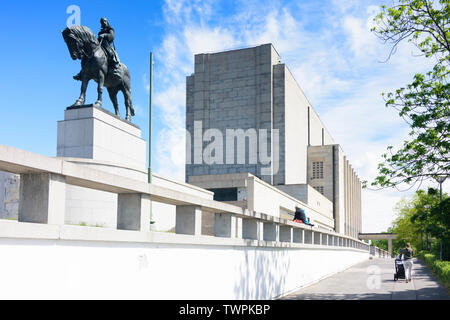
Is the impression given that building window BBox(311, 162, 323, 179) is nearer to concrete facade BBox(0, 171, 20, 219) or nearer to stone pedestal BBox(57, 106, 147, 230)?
stone pedestal BBox(57, 106, 147, 230)

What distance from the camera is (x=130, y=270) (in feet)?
21.9

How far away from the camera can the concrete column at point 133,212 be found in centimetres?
699

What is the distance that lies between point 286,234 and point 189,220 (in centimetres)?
737

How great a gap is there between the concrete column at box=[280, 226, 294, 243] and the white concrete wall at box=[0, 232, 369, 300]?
7.07 ft

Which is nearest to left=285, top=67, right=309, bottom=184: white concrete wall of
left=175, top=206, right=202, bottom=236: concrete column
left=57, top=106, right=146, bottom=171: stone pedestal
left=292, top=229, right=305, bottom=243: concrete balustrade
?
left=57, top=106, right=146, bottom=171: stone pedestal

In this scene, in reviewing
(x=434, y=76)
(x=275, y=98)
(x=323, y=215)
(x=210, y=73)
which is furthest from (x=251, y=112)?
(x=434, y=76)

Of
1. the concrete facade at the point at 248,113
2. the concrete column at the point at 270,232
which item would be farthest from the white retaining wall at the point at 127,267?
the concrete facade at the point at 248,113

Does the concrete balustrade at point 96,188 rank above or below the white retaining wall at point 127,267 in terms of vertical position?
above

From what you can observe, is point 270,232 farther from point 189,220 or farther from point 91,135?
point 91,135

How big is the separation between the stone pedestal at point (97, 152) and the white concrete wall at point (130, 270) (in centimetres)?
718

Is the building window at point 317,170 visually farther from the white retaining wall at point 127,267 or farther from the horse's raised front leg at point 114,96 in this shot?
the white retaining wall at point 127,267

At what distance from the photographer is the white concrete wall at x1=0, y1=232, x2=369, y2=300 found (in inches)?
195

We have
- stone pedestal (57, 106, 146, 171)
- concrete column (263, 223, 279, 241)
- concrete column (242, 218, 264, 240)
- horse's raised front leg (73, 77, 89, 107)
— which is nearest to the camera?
concrete column (242, 218, 264, 240)
